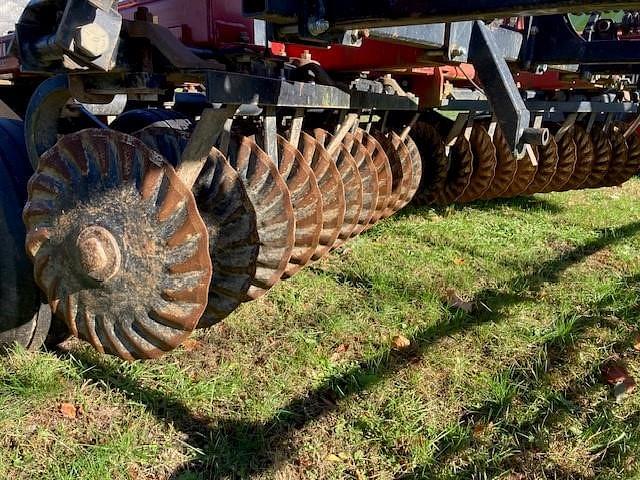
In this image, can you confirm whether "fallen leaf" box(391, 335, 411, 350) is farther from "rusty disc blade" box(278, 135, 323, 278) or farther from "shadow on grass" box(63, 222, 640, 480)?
"rusty disc blade" box(278, 135, 323, 278)

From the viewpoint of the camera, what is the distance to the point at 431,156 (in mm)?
3934

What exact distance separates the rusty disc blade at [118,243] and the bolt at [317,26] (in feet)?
1.63

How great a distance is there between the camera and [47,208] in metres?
1.73

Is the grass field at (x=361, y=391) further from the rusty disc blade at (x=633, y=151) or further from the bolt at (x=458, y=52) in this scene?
the rusty disc blade at (x=633, y=151)

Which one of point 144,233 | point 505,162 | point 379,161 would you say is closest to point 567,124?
point 505,162

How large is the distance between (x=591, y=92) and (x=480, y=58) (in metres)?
2.93

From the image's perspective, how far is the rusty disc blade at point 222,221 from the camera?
1.87 metres

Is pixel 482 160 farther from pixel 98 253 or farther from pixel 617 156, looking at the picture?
pixel 98 253

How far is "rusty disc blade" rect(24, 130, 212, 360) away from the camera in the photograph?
5.20 ft

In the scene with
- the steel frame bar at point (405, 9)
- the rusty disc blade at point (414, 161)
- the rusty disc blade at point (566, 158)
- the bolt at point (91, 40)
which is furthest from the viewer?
the rusty disc blade at point (566, 158)

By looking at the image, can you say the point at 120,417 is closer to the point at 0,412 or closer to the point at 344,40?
the point at 0,412

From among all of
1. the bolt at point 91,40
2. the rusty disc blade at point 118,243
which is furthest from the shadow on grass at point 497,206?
the bolt at point 91,40

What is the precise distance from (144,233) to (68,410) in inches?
29.6

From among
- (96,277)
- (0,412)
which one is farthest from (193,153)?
(0,412)
